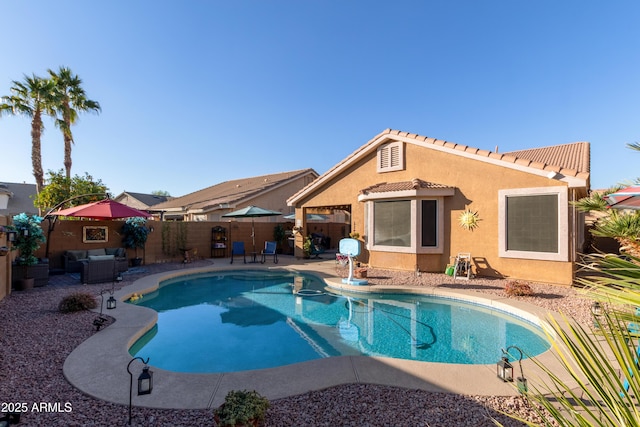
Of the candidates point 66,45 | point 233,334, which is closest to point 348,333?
point 233,334

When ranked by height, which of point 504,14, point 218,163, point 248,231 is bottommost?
point 248,231

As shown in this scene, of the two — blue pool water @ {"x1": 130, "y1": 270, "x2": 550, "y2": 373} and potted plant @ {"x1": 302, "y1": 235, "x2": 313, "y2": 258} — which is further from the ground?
potted plant @ {"x1": 302, "y1": 235, "x2": 313, "y2": 258}

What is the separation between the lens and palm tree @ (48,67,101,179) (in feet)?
71.7

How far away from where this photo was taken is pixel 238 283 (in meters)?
13.6

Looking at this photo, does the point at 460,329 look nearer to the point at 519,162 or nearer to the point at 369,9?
the point at 519,162

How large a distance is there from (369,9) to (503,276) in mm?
13287

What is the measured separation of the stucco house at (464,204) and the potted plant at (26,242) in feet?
42.3

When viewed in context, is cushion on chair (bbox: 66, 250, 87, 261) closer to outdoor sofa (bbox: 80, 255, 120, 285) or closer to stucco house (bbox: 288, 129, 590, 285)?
outdoor sofa (bbox: 80, 255, 120, 285)

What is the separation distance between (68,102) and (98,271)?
59.3ft

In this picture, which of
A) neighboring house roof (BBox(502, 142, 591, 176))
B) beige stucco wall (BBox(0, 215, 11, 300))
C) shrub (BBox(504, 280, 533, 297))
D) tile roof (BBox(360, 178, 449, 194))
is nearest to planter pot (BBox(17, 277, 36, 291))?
beige stucco wall (BBox(0, 215, 11, 300))

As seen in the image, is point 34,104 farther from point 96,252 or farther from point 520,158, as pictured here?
point 520,158

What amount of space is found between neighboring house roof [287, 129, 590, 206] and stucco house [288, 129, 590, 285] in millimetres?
35

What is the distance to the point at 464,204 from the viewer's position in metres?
13.0

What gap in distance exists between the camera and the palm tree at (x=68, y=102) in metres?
21.8
